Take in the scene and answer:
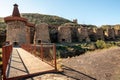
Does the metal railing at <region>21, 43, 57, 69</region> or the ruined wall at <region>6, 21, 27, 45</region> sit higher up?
the ruined wall at <region>6, 21, 27, 45</region>

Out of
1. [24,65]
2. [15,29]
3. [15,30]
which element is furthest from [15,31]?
[24,65]

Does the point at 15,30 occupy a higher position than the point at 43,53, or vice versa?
the point at 15,30

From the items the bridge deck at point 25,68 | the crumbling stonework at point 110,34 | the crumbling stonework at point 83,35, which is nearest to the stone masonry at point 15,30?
the crumbling stonework at point 83,35

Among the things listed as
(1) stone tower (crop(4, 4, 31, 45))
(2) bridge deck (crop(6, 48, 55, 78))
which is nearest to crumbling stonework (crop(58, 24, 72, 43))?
(1) stone tower (crop(4, 4, 31, 45))

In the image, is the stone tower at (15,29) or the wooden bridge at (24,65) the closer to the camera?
the wooden bridge at (24,65)

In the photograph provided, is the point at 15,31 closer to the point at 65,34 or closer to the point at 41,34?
the point at 41,34

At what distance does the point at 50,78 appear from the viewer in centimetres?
635

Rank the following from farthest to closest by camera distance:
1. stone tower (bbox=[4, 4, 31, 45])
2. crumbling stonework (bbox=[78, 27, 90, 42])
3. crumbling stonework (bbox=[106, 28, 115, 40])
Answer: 1. crumbling stonework (bbox=[106, 28, 115, 40])
2. crumbling stonework (bbox=[78, 27, 90, 42])
3. stone tower (bbox=[4, 4, 31, 45])

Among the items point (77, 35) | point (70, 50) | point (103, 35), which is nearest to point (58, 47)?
point (70, 50)

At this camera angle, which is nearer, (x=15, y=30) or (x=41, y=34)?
(x=15, y=30)

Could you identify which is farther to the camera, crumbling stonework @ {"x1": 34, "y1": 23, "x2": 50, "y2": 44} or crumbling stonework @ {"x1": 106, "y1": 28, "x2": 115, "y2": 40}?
crumbling stonework @ {"x1": 106, "y1": 28, "x2": 115, "y2": 40}

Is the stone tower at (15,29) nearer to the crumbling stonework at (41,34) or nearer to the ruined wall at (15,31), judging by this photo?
the ruined wall at (15,31)

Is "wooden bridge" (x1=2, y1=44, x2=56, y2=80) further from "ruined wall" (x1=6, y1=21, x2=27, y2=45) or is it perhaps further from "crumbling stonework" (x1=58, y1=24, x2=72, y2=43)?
"crumbling stonework" (x1=58, y1=24, x2=72, y2=43)

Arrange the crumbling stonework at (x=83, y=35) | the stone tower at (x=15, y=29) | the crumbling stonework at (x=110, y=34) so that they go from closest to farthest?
1. the stone tower at (x=15, y=29)
2. the crumbling stonework at (x=83, y=35)
3. the crumbling stonework at (x=110, y=34)
